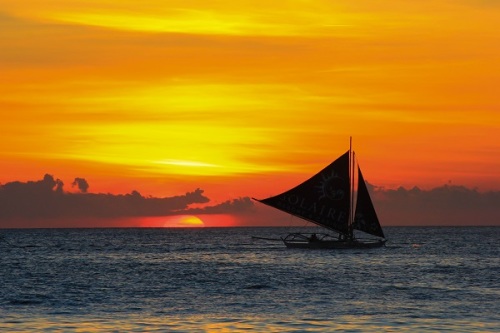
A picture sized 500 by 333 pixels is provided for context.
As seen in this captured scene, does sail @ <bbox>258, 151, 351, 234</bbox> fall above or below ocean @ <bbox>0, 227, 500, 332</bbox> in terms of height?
above

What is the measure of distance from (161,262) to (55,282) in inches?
1248

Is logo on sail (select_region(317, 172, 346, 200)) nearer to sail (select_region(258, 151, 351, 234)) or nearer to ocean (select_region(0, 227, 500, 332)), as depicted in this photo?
sail (select_region(258, 151, 351, 234))

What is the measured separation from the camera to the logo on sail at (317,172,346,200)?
4299 inches

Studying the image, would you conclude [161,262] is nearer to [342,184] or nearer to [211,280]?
[342,184]

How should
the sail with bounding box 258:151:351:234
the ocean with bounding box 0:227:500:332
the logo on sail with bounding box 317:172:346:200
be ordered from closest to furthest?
the ocean with bounding box 0:227:500:332 < the sail with bounding box 258:151:351:234 < the logo on sail with bounding box 317:172:346:200

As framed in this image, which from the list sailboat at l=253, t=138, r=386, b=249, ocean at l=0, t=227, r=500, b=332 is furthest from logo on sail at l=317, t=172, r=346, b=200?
ocean at l=0, t=227, r=500, b=332

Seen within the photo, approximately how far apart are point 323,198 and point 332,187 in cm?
168

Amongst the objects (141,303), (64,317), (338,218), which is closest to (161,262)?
(338,218)

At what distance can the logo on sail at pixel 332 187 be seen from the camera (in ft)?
358

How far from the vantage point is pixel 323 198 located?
109000 mm

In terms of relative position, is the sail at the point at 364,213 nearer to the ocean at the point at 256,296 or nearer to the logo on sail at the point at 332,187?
the logo on sail at the point at 332,187

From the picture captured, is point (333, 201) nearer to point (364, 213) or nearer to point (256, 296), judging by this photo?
point (364, 213)

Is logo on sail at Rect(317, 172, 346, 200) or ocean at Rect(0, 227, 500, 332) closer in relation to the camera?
ocean at Rect(0, 227, 500, 332)

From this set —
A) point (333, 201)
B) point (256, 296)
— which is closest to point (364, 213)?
point (333, 201)
